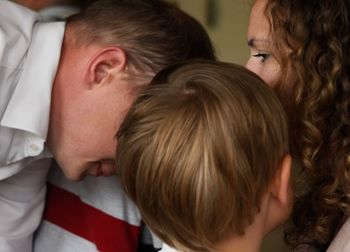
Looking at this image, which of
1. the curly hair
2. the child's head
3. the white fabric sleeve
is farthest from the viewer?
the white fabric sleeve

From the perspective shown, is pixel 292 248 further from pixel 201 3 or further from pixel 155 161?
pixel 201 3

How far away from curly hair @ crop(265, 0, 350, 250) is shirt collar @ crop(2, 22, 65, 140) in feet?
1.19

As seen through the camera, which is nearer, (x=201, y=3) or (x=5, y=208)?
(x=5, y=208)

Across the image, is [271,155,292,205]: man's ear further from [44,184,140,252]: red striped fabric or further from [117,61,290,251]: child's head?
[44,184,140,252]: red striped fabric

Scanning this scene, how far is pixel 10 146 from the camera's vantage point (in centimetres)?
95

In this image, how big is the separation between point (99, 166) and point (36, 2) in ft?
1.36

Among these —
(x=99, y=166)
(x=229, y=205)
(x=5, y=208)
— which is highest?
(x=229, y=205)

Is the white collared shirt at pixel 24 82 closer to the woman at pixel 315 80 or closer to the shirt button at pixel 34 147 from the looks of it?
the shirt button at pixel 34 147

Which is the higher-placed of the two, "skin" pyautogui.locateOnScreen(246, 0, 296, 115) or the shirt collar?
"skin" pyautogui.locateOnScreen(246, 0, 296, 115)

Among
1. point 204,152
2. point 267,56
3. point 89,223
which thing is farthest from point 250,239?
point 89,223

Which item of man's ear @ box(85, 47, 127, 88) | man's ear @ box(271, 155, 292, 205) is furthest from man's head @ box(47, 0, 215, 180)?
man's ear @ box(271, 155, 292, 205)

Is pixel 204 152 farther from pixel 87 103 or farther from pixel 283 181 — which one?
pixel 87 103

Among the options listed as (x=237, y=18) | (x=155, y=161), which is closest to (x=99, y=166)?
(x=155, y=161)

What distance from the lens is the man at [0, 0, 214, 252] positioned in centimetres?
92
